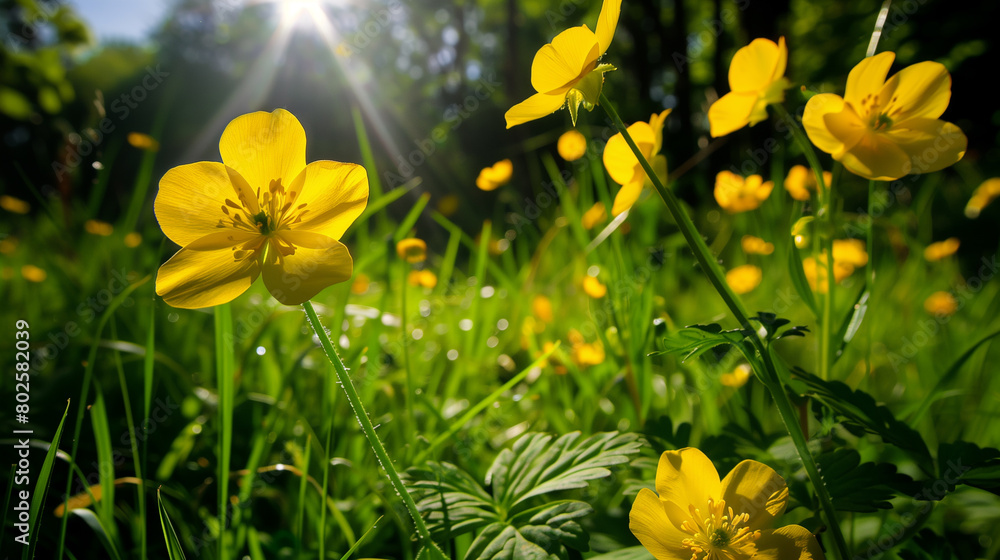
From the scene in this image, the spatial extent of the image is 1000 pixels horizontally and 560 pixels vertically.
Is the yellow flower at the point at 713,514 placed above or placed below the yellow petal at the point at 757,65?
below

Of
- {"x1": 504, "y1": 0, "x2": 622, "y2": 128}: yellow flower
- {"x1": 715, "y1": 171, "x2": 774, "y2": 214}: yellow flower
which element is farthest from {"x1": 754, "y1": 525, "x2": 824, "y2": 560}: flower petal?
{"x1": 715, "y1": 171, "x2": 774, "y2": 214}: yellow flower

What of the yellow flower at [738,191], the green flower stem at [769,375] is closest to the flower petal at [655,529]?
the green flower stem at [769,375]

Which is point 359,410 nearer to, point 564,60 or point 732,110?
point 564,60

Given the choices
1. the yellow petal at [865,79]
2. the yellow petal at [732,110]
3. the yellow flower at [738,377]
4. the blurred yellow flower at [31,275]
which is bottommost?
the yellow flower at [738,377]

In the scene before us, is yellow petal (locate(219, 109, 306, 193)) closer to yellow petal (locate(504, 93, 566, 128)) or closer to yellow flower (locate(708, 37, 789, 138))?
yellow petal (locate(504, 93, 566, 128))

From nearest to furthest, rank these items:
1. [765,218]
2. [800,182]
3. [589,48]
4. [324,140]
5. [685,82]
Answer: [589,48] < [800,182] < [765,218] < [685,82] < [324,140]

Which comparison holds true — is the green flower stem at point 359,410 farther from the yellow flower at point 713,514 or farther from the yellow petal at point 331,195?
the yellow flower at point 713,514

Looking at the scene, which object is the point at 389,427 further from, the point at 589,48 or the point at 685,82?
the point at 685,82

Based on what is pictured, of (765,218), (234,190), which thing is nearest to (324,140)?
(765,218)
